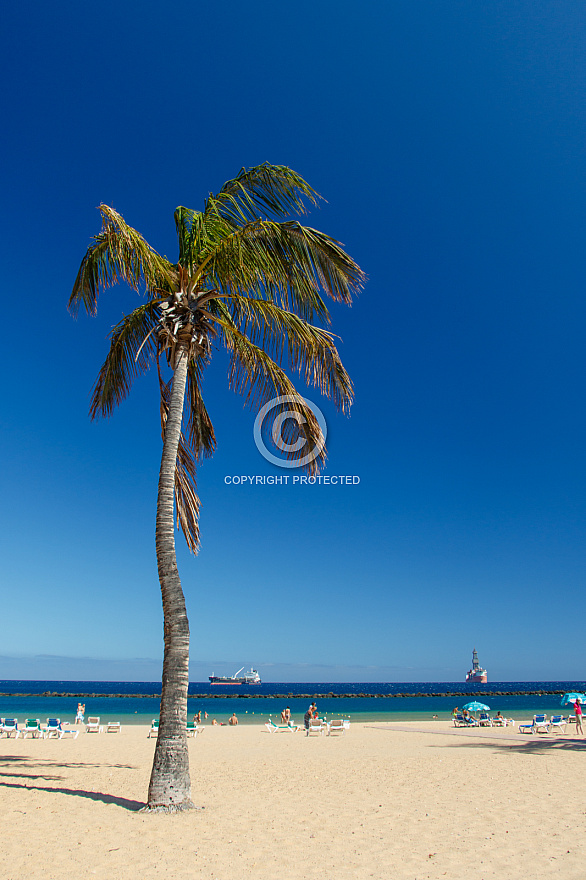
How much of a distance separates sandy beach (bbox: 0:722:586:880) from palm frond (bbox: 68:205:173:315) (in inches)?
272

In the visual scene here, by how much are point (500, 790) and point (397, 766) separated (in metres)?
3.33

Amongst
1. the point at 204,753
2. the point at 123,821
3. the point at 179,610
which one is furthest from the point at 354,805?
the point at 204,753

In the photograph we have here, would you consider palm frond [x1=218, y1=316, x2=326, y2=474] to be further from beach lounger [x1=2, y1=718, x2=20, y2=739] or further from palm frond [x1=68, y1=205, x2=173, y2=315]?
beach lounger [x1=2, y1=718, x2=20, y2=739]

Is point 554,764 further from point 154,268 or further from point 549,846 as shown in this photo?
point 154,268

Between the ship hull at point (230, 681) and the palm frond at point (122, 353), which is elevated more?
the palm frond at point (122, 353)

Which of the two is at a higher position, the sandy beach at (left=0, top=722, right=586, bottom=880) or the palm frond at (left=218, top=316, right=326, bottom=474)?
the palm frond at (left=218, top=316, right=326, bottom=474)

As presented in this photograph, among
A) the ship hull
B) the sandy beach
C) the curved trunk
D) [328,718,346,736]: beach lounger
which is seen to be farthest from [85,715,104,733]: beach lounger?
the ship hull

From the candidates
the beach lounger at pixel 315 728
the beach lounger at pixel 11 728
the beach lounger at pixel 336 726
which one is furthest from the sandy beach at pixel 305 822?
the beach lounger at pixel 336 726

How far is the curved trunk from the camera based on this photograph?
6500 millimetres

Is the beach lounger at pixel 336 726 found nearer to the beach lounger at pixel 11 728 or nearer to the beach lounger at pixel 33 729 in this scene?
the beach lounger at pixel 33 729

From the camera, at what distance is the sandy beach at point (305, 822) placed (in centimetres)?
483

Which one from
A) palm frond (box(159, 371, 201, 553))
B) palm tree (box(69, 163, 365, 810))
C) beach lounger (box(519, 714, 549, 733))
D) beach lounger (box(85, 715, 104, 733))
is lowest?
beach lounger (box(85, 715, 104, 733))

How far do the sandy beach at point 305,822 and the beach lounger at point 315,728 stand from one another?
357 inches

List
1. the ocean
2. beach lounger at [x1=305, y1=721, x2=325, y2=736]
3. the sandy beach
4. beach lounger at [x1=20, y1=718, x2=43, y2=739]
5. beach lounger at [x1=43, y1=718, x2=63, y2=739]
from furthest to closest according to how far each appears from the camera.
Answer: the ocean
beach lounger at [x1=305, y1=721, x2=325, y2=736]
beach lounger at [x1=43, y1=718, x2=63, y2=739]
beach lounger at [x1=20, y1=718, x2=43, y2=739]
the sandy beach
